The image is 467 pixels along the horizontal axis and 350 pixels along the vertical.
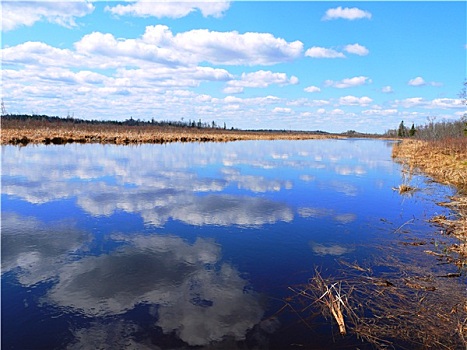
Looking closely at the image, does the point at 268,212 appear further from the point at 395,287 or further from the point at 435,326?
the point at 435,326

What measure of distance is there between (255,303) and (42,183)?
14.6 meters

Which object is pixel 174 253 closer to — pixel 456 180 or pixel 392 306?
pixel 392 306

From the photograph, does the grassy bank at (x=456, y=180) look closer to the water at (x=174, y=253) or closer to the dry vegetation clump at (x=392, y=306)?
the water at (x=174, y=253)

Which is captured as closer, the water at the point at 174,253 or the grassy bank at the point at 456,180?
the water at the point at 174,253

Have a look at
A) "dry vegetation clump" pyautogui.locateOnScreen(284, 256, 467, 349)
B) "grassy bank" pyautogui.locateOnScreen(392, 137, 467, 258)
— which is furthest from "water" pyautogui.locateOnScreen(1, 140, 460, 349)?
"grassy bank" pyautogui.locateOnScreen(392, 137, 467, 258)

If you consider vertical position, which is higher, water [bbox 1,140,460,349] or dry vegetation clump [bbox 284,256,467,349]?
water [bbox 1,140,460,349]

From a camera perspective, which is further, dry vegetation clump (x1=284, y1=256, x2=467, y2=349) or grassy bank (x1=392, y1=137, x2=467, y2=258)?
grassy bank (x1=392, y1=137, x2=467, y2=258)

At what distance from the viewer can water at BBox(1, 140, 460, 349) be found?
17.8 feet

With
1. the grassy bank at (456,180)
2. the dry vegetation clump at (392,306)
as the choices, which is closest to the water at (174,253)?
the dry vegetation clump at (392,306)

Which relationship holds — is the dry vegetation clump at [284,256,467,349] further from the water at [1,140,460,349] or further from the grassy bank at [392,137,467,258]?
the grassy bank at [392,137,467,258]

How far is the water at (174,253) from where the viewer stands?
5.42 meters

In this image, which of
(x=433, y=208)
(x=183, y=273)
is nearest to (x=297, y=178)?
(x=433, y=208)

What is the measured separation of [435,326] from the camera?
5.75 meters

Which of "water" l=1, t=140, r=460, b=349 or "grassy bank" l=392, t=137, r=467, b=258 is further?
"grassy bank" l=392, t=137, r=467, b=258
